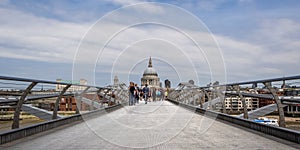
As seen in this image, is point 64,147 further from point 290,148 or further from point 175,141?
point 290,148

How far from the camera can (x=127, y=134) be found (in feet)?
24.3

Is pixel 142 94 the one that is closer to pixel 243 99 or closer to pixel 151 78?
pixel 243 99

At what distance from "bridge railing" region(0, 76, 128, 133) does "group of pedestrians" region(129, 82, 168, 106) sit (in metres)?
7.34

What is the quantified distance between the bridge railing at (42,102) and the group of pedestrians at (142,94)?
24.1 ft

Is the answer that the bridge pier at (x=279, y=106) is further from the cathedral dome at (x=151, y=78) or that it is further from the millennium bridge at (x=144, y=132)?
the cathedral dome at (x=151, y=78)

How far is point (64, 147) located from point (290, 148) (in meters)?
3.44

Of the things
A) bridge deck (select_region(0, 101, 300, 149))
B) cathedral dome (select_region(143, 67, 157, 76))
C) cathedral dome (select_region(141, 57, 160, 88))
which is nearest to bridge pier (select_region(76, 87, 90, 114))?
bridge deck (select_region(0, 101, 300, 149))

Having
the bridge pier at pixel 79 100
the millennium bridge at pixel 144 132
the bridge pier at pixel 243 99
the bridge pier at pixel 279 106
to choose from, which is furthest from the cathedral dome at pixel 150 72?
the bridge pier at pixel 279 106

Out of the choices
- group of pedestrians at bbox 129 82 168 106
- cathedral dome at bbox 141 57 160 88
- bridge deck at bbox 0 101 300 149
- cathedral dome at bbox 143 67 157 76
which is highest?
cathedral dome at bbox 143 67 157 76

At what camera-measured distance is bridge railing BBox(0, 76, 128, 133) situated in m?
6.76

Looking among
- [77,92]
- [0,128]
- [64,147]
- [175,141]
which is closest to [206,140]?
[175,141]

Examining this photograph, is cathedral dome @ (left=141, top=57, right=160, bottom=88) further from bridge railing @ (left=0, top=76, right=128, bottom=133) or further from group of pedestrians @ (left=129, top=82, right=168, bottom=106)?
bridge railing @ (left=0, top=76, right=128, bottom=133)

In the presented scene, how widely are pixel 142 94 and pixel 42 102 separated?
30414 millimetres

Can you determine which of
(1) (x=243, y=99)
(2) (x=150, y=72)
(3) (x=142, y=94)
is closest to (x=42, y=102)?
(1) (x=243, y=99)
